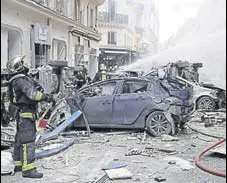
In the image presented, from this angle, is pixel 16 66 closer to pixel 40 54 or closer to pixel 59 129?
pixel 59 129

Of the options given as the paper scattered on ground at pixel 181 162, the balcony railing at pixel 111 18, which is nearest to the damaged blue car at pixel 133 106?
the paper scattered on ground at pixel 181 162

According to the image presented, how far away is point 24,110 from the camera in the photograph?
442 centimetres

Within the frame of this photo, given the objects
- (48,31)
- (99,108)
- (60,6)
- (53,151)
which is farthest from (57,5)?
(53,151)

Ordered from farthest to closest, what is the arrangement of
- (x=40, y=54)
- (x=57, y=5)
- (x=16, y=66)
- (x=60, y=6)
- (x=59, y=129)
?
(x=60, y=6) → (x=57, y=5) → (x=40, y=54) → (x=59, y=129) → (x=16, y=66)

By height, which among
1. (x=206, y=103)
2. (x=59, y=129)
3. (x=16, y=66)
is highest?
(x=16, y=66)

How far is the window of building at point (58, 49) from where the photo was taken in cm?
1456

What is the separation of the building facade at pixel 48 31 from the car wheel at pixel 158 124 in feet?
9.88

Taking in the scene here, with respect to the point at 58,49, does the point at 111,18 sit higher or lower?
higher

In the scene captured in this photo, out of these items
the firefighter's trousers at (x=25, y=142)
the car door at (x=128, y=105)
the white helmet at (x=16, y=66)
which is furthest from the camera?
the car door at (x=128, y=105)

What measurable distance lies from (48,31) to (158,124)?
690cm

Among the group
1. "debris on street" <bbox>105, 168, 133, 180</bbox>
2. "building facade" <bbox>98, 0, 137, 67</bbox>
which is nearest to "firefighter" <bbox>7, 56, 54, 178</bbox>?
"debris on street" <bbox>105, 168, 133, 180</bbox>

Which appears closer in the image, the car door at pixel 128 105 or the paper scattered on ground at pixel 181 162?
the paper scattered on ground at pixel 181 162

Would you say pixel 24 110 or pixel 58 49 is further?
pixel 58 49

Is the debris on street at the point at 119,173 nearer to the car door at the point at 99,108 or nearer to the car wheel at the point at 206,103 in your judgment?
the car door at the point at 99,108
